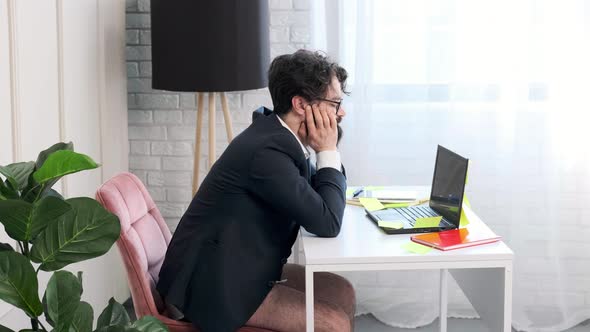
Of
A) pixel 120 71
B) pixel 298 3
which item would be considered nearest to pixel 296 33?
pixel 298 3

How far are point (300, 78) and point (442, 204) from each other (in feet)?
2.01

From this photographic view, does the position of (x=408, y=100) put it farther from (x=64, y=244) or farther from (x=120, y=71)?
(x=64, y=244)

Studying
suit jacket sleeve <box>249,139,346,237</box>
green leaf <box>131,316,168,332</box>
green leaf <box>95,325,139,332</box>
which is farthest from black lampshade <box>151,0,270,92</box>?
green leaf <box>95,325,139,332</box>

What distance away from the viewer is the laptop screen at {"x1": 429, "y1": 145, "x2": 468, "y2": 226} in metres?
2.62

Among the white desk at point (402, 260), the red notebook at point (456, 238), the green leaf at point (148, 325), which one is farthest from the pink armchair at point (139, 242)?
the green leaf at point (148, 325)

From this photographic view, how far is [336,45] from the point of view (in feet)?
12.5

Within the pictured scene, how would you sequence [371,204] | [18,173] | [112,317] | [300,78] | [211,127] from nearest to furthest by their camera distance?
[18,173] → [112,317] → [300,78] → [371,204] → [211,127]

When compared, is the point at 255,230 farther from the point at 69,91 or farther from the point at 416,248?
the point at 69,91

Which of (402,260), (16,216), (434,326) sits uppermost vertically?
(16,216)

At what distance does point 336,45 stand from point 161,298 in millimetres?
1660

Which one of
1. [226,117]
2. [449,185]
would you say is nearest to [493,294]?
[449,185]

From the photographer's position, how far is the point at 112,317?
5.61 feet

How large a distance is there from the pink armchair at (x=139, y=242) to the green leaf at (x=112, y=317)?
0.69m

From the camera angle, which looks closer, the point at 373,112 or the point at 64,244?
the point at 64,244
